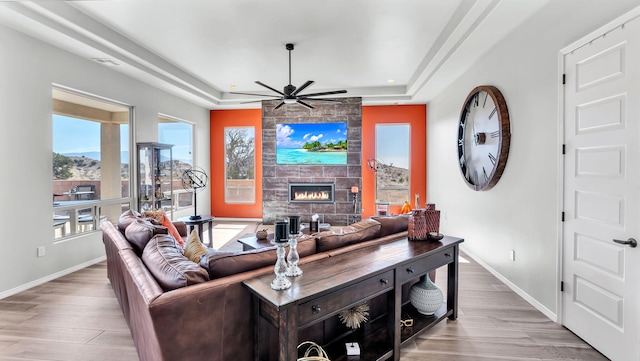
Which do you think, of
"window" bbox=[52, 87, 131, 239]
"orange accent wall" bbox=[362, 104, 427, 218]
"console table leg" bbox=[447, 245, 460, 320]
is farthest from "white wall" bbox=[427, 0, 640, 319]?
"window" bbox=[52, 87, 131, 239]

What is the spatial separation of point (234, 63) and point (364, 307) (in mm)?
4257

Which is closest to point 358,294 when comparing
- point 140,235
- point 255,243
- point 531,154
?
point 140,235

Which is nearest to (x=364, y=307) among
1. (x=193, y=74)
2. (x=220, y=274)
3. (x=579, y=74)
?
(x=220, y=274)

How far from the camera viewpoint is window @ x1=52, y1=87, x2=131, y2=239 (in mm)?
3736

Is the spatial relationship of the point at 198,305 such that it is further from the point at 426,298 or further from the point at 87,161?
the point at 87,161

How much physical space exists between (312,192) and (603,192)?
17.0 feet

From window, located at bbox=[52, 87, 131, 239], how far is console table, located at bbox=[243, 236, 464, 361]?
12.2 feet

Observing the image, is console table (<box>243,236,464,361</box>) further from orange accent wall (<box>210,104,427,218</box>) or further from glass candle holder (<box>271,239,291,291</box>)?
orange accent wall (<box>210,104,427,218</box>)

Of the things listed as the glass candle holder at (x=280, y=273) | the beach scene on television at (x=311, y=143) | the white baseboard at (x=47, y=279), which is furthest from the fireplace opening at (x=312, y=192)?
the glass candle holder at (x=280, y=273)

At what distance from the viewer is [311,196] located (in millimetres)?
6758

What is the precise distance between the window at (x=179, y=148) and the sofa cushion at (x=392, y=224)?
501cm

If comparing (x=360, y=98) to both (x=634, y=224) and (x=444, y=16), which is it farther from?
(x=634, y=224)

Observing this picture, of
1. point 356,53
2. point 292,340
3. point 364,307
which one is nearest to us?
point 292,340

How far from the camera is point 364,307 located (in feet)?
6.63
